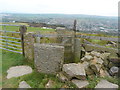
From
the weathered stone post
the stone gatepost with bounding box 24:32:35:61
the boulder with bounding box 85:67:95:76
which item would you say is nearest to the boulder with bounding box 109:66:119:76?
the boulder with bounding box 85:67:95:76

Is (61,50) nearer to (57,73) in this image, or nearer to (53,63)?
(53,63)

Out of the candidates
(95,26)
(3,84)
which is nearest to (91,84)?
(3,84)

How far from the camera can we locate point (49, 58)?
12.6 ft

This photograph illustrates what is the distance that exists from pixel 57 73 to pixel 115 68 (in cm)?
190

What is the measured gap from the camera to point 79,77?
11.4ft

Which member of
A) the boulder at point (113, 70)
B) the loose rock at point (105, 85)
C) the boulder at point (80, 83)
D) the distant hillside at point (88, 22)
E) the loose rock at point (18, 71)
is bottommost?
the loose rock at point (105, 85)

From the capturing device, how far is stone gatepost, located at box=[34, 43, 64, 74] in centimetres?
379

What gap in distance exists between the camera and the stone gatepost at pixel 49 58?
149 inches

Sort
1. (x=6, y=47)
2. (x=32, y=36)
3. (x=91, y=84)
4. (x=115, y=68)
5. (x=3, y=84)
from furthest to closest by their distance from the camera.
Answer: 1. (x=6, y=47)
2. (x=32, y=36)
3. (x=115, y=68)
4. (x=3, y=84)
5. (x=91, y=84)

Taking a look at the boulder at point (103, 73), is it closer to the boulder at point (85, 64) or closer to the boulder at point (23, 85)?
the boulder at point (85, 64)

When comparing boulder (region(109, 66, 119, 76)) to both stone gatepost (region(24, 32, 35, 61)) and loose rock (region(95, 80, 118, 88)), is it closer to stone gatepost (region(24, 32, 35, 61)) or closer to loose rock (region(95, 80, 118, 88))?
loose rock (region(95, 80, 118, 88))

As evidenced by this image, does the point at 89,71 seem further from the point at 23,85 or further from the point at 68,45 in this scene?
the point at 23,85

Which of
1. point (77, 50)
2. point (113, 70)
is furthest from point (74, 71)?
point (113, 70)

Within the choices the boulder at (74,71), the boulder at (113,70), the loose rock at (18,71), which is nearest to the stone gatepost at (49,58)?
the boulder at (74,71)
